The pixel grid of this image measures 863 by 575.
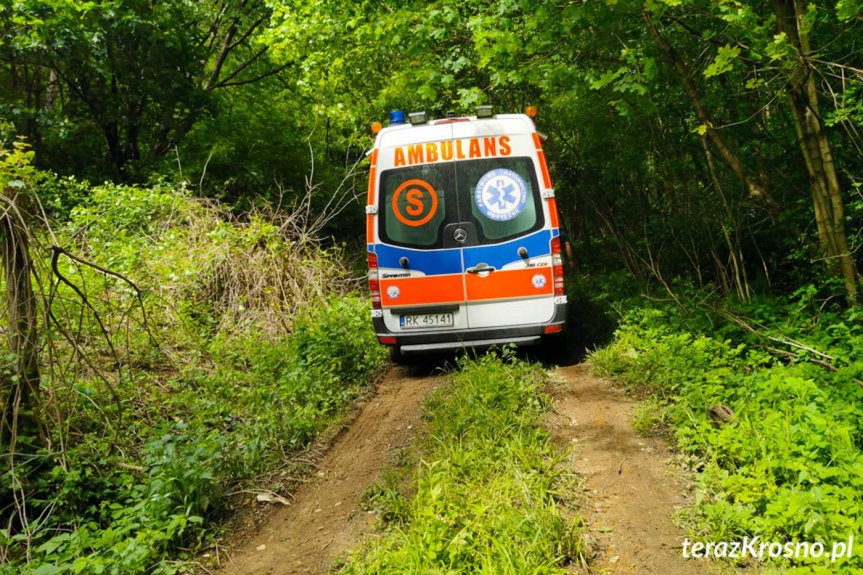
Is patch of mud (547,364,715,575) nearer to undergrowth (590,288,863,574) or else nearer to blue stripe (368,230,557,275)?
undergrowth (590,288,863,574)

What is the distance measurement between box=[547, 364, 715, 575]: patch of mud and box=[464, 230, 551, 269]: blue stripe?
147 cm

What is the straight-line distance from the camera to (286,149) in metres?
15.3

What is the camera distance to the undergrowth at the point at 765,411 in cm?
274

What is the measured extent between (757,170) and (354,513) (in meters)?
6.43

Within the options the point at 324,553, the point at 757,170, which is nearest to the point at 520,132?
the point at 757,170

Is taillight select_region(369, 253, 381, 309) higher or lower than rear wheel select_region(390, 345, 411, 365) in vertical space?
higher

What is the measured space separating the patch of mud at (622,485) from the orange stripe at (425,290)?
60.2 inches

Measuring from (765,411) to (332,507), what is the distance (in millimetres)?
2892

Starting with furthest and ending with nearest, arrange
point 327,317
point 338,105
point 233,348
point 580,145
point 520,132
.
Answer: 1. point 338,105
2. point 580,145
3. point 327,317
4. point 233,348
5. point 520,132

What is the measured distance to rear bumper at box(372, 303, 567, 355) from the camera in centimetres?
585

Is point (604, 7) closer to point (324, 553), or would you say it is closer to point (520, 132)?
point (520, 132)

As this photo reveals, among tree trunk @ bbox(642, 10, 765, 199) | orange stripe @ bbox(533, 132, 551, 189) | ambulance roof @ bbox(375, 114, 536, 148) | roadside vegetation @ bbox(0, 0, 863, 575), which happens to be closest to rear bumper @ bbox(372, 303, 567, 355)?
roadside vegetation @ bbox(0, 0, 863, 575)

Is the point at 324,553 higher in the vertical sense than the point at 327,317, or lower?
lower

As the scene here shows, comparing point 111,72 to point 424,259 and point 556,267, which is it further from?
point 556,267
